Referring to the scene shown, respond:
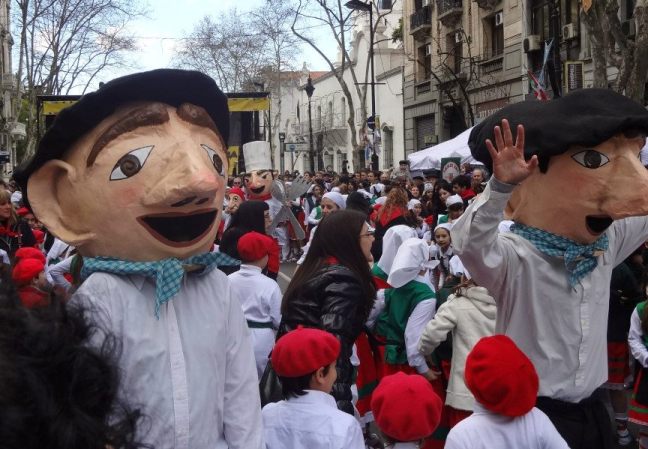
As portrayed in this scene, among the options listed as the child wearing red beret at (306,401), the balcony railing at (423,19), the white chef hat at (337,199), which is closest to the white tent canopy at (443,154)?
the white chef hat at (337,199)

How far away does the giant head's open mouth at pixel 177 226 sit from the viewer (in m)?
2.90

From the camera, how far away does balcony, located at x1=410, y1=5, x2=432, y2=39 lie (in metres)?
33.5

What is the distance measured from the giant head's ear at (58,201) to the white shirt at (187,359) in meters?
0.25

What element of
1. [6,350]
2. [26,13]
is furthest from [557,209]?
[26,13]

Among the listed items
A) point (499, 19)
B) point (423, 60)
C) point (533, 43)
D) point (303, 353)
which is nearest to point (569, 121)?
point (303, 353)

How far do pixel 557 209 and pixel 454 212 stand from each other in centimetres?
619

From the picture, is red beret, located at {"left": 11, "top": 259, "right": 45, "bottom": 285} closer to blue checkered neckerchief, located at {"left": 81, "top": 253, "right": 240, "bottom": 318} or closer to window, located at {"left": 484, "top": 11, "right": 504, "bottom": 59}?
blue checkered neckerchief, located at {"left": 81, "top": 253, "right": 240, "bottom": 318}

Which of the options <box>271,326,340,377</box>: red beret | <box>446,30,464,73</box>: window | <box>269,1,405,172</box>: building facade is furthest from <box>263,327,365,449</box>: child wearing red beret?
<box>446,30,464,73</box>: window

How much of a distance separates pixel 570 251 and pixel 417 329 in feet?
6.98

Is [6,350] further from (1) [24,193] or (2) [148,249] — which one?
(1) [24,193]

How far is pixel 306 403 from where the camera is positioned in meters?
3.63

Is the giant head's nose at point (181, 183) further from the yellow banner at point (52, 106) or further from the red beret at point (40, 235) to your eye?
the yellow banner at point (52, 106)

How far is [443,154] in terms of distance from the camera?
16969 mm

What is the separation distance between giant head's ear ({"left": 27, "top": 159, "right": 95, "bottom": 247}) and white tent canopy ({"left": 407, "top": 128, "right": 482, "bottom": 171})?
13349mm
